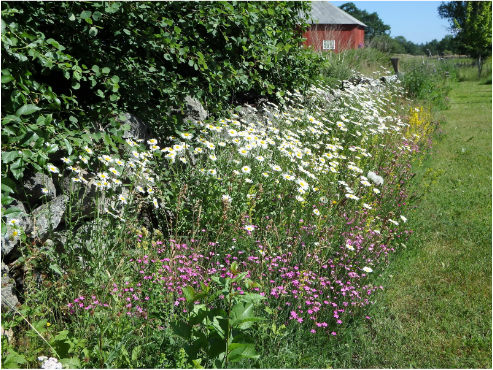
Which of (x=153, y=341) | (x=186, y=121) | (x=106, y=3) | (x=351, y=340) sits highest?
(x=106, y=3)

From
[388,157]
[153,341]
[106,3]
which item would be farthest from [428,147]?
[153,341]

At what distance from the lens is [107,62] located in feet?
11.9

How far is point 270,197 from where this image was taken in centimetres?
379

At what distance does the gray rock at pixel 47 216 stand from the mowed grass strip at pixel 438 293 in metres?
2.05

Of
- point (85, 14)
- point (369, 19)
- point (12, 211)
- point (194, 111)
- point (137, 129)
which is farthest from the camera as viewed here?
point (369, 19)

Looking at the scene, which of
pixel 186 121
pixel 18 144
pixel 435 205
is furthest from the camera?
pixel 435 205

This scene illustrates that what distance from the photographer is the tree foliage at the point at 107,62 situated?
2816 millimetres

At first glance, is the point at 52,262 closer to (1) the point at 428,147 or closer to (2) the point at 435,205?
(2) the point at 435,205

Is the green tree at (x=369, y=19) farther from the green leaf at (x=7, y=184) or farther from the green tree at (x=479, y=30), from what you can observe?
the green leaf at (x=7, y=184)

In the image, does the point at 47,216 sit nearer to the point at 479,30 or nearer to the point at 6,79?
the point at 6,79

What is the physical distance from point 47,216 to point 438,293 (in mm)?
3069

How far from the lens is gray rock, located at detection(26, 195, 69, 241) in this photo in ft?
8.94

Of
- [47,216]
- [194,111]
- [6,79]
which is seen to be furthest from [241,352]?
[194,111]

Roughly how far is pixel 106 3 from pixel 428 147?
6.16m
